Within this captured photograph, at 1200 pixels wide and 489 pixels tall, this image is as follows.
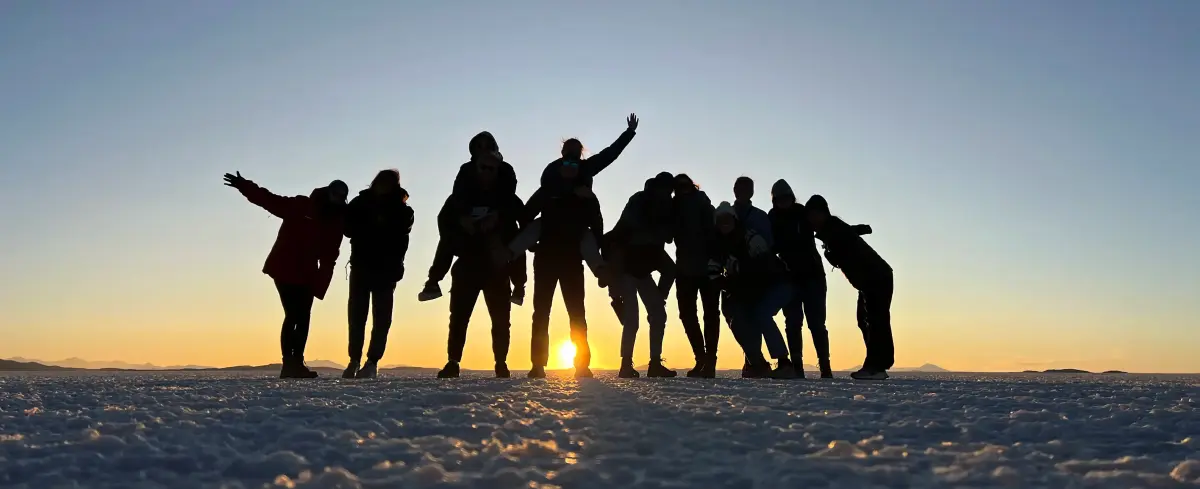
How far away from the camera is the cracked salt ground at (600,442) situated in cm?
221

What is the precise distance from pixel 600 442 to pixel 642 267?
→ 4782mm

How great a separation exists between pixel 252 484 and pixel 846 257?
19.8 ft

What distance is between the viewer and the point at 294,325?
726 cm

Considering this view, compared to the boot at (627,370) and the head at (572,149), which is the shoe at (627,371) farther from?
the head at (572,149)

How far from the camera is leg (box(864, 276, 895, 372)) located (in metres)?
7.08

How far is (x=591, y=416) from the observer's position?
326cm

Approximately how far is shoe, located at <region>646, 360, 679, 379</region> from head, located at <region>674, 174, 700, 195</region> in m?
1.61

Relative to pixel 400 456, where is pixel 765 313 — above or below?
above

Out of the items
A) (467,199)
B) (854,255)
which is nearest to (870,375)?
(854,255)

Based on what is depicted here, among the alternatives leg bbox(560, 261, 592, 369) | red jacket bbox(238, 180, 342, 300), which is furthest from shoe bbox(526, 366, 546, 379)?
red jacket bbox(238, 180, 342, 300)

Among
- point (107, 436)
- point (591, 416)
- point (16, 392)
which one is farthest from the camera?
point (16, 392)

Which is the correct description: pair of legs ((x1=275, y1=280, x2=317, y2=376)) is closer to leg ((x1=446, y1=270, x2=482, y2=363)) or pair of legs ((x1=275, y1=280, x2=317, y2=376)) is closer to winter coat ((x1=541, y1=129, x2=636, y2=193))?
leg ((x1=446, y1=270, x2=482, y2=363))

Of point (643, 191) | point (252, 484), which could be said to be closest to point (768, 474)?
point (252, 484)

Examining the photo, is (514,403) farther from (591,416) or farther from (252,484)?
(252,484)
